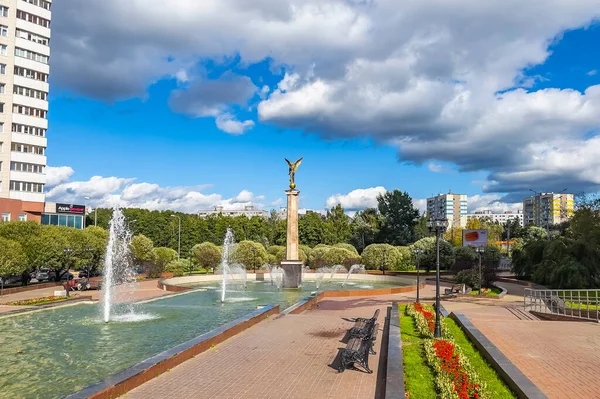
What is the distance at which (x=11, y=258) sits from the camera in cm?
2730

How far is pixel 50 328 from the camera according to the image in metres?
15.3

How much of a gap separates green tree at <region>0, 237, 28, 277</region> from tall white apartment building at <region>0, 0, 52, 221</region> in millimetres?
18319

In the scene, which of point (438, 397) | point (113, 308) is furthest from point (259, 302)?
point (438, 397)

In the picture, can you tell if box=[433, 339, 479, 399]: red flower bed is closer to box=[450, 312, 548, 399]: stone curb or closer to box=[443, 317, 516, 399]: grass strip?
box=[443, 317, 516, 399]: grass strip

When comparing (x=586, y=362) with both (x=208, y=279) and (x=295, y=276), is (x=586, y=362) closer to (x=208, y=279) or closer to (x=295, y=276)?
(x=295, y=276)

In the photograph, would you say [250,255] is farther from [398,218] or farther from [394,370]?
[394,370]

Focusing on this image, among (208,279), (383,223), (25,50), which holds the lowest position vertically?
(208,279)

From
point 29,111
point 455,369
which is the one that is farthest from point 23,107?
point 455,369

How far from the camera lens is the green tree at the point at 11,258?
88.2 feet

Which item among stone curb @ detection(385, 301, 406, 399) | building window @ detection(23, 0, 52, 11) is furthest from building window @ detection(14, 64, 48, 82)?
stone curb @ detection(385, 301, 406, 399)

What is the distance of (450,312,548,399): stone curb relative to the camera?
7.83 meters

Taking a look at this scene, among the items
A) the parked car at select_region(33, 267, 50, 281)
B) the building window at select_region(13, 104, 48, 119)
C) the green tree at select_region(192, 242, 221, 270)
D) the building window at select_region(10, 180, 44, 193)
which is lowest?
the parked car at select_region(33, 267, 50, 281)

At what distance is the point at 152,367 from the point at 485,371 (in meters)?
6.30

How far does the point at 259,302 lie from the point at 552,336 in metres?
13.8
